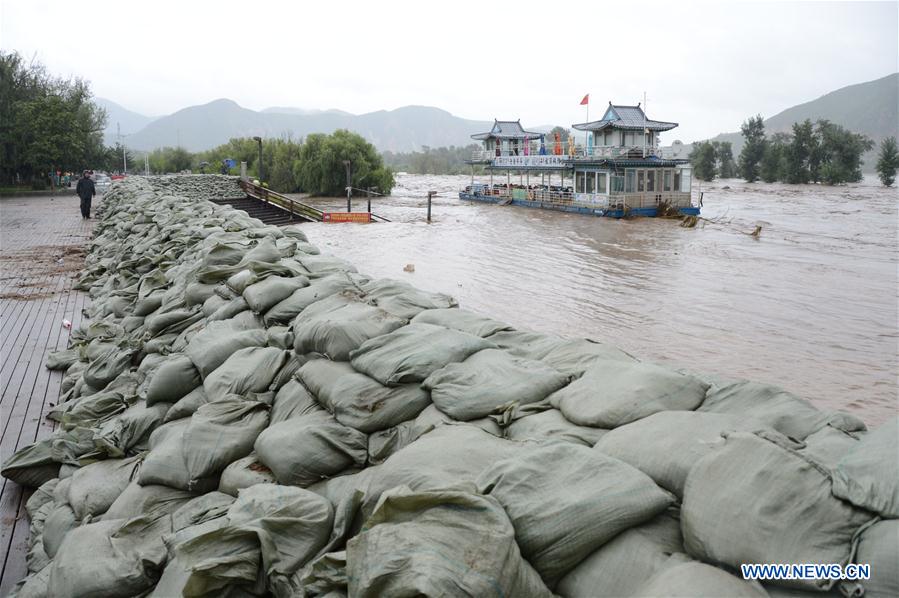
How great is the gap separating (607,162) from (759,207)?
977 cm

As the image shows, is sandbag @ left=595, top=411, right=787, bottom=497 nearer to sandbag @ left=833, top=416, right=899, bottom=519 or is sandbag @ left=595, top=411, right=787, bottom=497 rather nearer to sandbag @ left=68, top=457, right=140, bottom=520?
sandbag @ left=833, top=416, right=899, bottom=519

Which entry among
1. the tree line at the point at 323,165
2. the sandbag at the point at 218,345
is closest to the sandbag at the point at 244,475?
the sandbag at the point at 218,345

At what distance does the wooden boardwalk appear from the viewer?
295 cm

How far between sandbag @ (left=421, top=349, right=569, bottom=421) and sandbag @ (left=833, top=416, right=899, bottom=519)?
97 centimetres

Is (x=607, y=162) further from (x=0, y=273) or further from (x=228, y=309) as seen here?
(x=228, y=309)

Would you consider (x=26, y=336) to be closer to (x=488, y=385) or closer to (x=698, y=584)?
Answer: (x=488, y=385)

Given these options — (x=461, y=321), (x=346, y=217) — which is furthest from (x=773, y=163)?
(x=461, y=321)

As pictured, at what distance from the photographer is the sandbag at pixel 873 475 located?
1.33 meters

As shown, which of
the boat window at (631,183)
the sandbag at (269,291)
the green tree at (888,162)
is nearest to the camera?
the sandbag at (269,291)

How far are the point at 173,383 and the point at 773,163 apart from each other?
181ft

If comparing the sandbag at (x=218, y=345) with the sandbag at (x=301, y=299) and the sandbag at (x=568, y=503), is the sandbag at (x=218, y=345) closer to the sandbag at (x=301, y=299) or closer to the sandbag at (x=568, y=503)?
the sandbag at (x=301, y=299)

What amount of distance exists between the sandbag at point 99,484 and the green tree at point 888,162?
163 feet

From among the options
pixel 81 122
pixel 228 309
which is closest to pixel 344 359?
pixel 228 309

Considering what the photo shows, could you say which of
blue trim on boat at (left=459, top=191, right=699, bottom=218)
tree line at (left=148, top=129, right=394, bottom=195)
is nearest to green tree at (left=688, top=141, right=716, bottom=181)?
tree line at (left=148, top=129, right=394, bottom=195)
